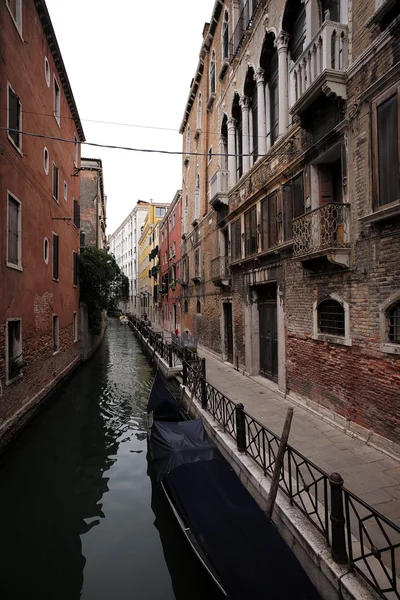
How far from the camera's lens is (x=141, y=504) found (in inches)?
218

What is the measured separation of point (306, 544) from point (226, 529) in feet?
2.55

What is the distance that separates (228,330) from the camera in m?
13.4

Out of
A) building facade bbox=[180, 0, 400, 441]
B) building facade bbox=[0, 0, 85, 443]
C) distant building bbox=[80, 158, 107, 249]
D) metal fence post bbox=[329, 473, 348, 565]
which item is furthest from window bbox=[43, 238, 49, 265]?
distant building bbox=[80, 158, 107, 249]

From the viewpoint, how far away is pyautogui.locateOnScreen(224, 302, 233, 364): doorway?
43.3 ft

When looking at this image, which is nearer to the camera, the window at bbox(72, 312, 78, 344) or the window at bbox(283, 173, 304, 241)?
the window at bbox(283, 173, 304, 241)

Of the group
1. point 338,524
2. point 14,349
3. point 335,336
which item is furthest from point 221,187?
point 338,524

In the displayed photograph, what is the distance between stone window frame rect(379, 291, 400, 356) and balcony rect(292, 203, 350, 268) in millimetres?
1035

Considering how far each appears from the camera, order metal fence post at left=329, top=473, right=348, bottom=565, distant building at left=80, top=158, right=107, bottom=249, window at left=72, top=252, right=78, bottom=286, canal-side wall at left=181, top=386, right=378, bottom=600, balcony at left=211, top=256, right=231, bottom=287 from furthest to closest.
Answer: distant building at left=80, top=158, right=107, bottom=249, window at left=72, top=252, right=78, bottom=286, balcony at left=211, top=256, right=231, bottom=287, metal fence post at left=329, top=473, right=348, bottom=565, canal-side wall at left=181, top=386, right=378, bottom=600

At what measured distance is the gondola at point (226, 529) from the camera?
9.27 ft

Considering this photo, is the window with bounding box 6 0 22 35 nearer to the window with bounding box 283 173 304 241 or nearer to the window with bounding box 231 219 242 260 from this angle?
the window with bounding box 283 173 304 241

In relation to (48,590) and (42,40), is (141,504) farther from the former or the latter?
(42,40)

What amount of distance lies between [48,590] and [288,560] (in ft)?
8.95

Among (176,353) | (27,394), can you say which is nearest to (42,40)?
(27,394)

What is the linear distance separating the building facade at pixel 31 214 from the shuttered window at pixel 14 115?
22 millimetres
